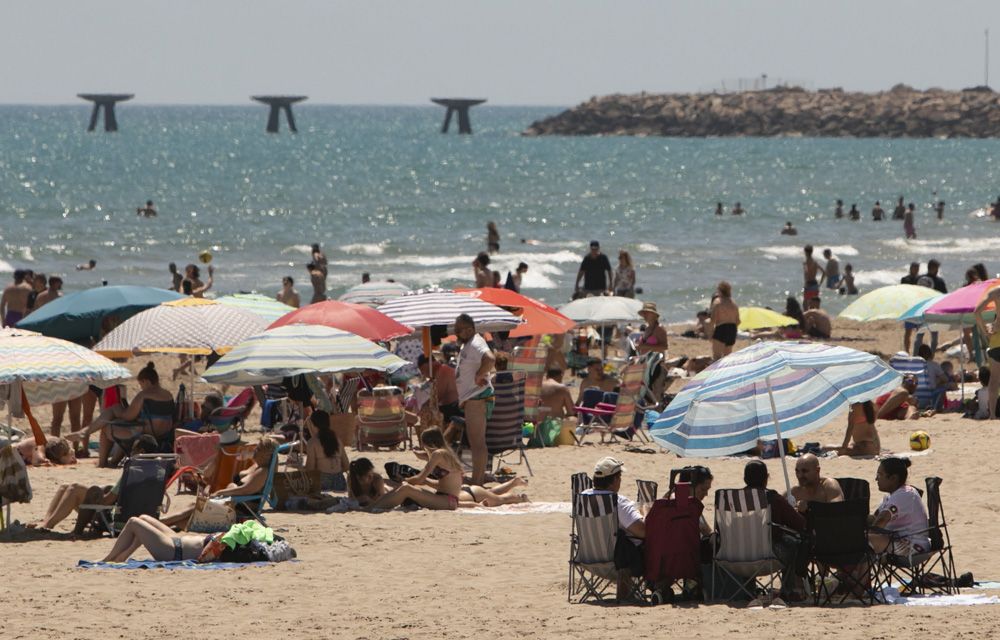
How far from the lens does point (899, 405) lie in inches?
528

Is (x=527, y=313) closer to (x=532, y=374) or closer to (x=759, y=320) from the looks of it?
(x=532, y=374)

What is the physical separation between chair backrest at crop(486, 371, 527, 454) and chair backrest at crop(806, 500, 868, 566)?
12.6 feet

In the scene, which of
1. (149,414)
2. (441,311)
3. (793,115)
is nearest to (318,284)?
(441,311)

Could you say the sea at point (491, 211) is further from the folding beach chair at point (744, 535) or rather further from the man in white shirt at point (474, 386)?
the folding beach chair at point (744, 535)

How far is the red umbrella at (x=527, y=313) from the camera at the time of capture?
13820 millimetres

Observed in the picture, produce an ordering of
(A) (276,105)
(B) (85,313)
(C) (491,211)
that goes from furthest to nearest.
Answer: (A) (276,105), (C) (491,211), (B) (85,313)

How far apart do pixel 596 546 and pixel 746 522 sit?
70 centimetres

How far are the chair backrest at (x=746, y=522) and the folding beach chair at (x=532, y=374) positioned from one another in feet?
17.6

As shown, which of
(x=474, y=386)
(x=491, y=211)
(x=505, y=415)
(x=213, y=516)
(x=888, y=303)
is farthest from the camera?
(x=491, y=211)

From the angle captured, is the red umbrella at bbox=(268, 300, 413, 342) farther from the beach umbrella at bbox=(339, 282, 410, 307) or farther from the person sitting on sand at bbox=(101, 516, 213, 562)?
the beach umbrella at bbox=(339, 282, 410, 307)

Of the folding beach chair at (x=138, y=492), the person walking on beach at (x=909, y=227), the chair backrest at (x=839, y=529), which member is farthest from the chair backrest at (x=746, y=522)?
the person walking on beach at (x=909, y=227)

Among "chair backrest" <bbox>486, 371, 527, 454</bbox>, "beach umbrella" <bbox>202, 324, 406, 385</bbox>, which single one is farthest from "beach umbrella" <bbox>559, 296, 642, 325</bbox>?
"beach umbrella" <bbox>202, 324, 406, 385</bbox>

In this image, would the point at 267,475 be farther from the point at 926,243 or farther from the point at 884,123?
the point at 884,123

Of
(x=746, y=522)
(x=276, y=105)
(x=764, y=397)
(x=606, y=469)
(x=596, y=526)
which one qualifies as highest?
(x=276, y=105)
